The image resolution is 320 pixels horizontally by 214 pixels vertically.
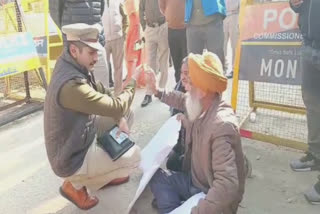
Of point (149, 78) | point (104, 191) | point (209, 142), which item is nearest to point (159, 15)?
point (149, 78)

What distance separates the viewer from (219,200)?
181 cm

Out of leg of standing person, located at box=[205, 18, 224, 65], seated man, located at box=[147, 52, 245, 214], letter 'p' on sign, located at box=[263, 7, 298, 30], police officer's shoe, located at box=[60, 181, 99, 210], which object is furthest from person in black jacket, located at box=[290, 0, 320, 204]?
police officer's shoe, located at box=[60, 181, 99, 210]

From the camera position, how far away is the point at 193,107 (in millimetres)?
2068

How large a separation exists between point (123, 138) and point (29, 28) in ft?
8.64

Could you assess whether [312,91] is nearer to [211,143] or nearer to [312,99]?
[312,99]

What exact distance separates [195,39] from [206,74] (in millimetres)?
2051

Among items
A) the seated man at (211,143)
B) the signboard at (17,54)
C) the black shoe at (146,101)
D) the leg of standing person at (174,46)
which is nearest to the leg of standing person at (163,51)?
the black shoe at (146,101)

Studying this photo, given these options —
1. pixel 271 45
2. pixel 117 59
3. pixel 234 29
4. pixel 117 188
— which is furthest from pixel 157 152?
pixel 234 29

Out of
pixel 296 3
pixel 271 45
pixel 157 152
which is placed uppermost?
pixel 296 3

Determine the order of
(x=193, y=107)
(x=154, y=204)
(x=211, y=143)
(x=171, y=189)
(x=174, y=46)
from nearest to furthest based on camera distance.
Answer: (x=211, y=143), (x=193, y=107), (x=171, y=189), (x=154, y=204), (x=174, y=46)

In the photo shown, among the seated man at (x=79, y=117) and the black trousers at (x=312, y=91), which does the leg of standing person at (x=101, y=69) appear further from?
the black trousers at (x=312, y=91)

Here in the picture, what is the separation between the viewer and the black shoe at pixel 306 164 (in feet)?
9.74

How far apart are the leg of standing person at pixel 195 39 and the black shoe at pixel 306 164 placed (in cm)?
156

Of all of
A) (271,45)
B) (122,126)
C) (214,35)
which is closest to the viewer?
(122,126)
